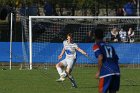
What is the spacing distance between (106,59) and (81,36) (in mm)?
20489

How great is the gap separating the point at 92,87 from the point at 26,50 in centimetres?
1110

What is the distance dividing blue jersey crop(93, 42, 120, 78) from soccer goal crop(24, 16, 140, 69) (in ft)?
53.9

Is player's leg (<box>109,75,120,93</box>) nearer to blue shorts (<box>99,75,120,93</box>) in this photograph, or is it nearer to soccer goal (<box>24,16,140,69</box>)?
blue shorts (<box>99,75,120,93</box>)

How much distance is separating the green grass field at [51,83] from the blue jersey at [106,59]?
5330 millimetres

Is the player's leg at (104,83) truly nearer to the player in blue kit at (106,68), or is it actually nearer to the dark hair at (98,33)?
the player in blue kit at (106,68)

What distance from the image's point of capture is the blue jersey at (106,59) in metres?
13.7

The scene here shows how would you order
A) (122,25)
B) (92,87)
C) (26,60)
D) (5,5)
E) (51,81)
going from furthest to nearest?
1. (5,5)
2. (122,25)
3. (26,60)
4. (51,81)
5. (92,87)

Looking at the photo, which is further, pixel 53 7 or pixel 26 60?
pixel 53 7

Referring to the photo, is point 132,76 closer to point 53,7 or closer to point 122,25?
point 122,25

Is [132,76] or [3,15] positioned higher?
[3,15]

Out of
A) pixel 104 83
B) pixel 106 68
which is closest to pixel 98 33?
pixel 106 68

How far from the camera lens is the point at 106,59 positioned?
13844 millimetres

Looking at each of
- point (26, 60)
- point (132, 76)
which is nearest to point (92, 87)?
point (132, 76)

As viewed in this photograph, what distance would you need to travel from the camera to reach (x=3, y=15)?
41.7 m
